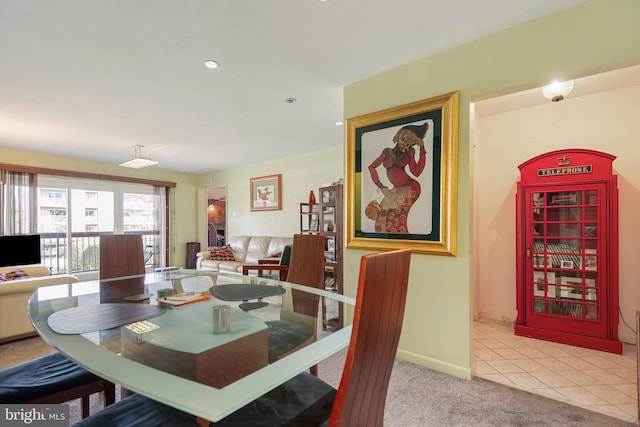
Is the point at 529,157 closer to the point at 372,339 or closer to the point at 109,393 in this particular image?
the point at 372,339

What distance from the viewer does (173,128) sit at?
148 inches

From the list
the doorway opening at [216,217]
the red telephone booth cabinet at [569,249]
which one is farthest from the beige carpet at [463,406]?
A: the doorway opening at [216,217]

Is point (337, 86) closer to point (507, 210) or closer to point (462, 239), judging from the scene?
point (462, 239)

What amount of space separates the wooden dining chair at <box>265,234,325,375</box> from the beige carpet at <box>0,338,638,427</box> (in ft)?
2.04

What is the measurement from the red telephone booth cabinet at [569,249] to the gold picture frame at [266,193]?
3970mm

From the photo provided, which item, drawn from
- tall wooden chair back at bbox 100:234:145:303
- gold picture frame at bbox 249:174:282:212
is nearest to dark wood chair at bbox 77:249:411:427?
tall wooden chair back at bbox 100:234:145:303

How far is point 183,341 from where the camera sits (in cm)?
123

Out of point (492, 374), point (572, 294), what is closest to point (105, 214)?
point (492, 374)

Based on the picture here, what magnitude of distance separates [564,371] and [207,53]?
3586mm

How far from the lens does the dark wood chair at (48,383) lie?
1.15 m

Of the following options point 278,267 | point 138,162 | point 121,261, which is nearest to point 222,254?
point 138,162

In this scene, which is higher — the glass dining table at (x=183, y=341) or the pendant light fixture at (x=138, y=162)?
the pendant light fixture at (x=138, y=162)

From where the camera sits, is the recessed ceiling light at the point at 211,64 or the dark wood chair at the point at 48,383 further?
the recessed ceiling light at the point at 211,64

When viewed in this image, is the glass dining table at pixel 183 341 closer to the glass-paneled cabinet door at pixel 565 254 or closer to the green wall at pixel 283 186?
the glass-paneled cabinet door at pixel 565 254
